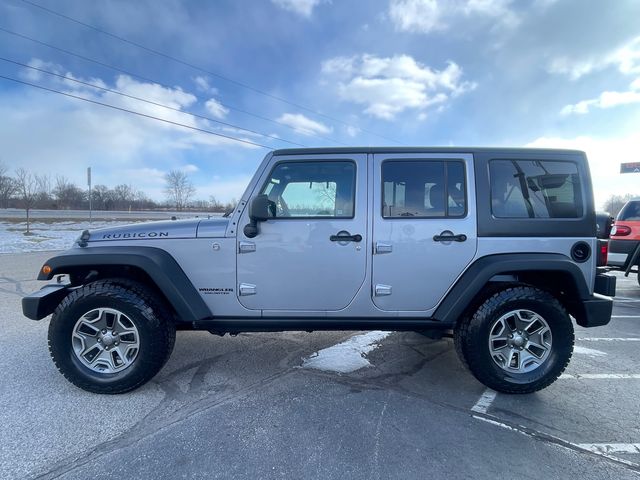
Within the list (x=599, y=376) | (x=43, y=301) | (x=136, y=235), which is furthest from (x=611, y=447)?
(x=43, y=301)

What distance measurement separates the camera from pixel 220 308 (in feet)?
9.69

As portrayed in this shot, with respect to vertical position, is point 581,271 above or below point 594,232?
below

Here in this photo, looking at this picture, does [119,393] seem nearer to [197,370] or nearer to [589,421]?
[197,370]

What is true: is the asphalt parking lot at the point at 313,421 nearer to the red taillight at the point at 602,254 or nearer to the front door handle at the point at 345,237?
the red taillight at the point at 602,254

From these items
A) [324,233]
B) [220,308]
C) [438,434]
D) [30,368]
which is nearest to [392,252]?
[324,233]

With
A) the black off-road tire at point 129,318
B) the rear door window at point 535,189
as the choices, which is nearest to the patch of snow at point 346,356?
the black off-road tire at point 129,318

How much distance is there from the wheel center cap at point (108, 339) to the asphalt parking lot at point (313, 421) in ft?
1.47

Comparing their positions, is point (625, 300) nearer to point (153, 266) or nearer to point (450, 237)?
point (450, 237)

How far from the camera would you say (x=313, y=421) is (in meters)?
2.46

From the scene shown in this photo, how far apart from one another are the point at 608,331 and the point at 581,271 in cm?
262

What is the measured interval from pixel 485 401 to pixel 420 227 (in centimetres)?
160

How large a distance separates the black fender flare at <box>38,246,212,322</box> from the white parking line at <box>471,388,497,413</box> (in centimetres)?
246

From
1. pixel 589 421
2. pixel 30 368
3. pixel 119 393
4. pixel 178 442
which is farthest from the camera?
pixel 30 368

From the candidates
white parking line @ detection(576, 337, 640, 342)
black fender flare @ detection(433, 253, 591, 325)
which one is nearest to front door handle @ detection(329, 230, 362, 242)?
black fender flare @ detection(433, 253, 591, 325)
